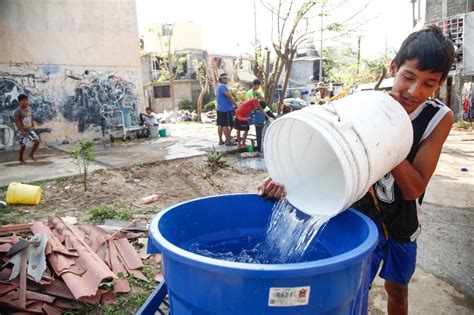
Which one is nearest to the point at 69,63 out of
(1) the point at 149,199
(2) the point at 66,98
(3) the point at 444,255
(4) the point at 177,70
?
(2) the point at 66,98

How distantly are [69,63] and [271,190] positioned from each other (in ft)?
33.2

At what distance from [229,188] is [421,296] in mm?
3387

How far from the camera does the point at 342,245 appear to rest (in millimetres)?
1378

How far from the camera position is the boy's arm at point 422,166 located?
1340 mm

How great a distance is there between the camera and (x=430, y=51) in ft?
4.56

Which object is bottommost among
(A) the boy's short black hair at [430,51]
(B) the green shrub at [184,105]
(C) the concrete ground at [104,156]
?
(C) the concrete ground at [104,156]

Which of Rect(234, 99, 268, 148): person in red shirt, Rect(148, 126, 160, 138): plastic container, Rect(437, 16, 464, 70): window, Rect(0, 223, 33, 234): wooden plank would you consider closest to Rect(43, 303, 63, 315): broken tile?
Rect(0, 223, 33, 234): wooden plank

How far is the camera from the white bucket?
1.03m

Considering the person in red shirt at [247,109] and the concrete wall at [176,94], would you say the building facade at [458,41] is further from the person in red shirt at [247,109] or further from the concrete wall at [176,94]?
the concrete wall at [176,94]

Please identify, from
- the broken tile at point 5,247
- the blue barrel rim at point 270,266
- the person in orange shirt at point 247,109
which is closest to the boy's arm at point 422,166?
the blue barrel rim at point 270,266

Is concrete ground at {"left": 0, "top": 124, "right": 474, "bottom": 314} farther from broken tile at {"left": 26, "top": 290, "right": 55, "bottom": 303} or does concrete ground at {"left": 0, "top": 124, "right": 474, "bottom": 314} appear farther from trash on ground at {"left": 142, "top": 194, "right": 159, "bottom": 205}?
broken tile at {"left": 26, "top": 290, "right": 55, "bottom": 303}

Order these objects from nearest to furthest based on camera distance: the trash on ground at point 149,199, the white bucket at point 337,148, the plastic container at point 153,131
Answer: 1. the white bucket at point 337,148
2. the trash on ground at point 149,199
3. the plastic container at point 153,131

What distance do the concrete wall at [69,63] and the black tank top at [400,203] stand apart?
989 centimetres

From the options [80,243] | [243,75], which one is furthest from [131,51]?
[243,75]
